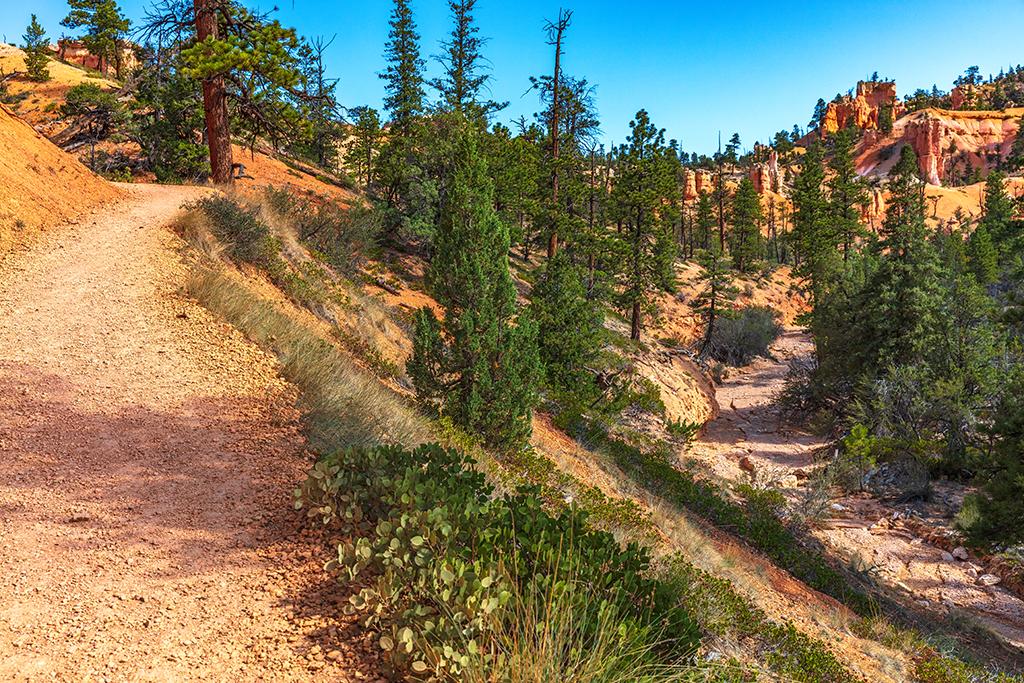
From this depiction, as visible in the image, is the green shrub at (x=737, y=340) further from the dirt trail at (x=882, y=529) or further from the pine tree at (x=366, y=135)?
the pine tree at (x=366, y=135)

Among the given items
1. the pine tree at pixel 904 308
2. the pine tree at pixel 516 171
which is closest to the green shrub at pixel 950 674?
the pine tree at pixel 904 308

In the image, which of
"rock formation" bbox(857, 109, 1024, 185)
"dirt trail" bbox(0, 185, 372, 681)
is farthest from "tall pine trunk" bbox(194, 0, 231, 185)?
"rock formation" bbox(857, 109, 1024, 185)

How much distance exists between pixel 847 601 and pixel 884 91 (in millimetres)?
194140

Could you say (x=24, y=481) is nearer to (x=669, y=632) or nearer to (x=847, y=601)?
(x=669, y=632)

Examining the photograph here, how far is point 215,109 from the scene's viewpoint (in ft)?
52.9

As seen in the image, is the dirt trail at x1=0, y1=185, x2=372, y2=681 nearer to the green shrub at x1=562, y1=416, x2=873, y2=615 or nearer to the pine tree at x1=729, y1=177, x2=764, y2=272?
the green shrub at x1=562, y1=416, x2=873, y2=615

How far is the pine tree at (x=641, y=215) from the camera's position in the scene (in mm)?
27641

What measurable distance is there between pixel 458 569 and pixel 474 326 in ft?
20.2

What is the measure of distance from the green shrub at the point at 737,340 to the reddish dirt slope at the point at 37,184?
1322 inches

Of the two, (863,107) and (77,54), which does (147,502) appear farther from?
(863,107)

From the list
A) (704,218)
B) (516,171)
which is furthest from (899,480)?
(704,218)

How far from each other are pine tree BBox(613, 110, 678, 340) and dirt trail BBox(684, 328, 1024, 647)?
7755mm

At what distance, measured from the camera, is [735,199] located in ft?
206

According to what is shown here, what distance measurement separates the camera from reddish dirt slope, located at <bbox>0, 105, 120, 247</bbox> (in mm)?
10406
